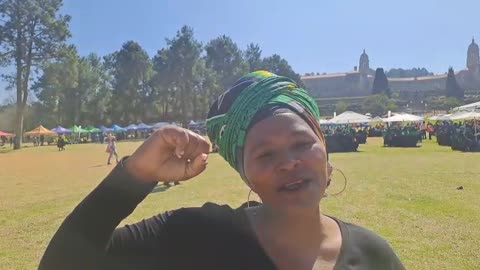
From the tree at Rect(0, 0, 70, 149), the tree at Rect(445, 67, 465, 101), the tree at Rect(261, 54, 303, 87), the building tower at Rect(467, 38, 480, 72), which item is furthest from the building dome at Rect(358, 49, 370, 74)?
the tree at Rect(0, 0, 70, 149)

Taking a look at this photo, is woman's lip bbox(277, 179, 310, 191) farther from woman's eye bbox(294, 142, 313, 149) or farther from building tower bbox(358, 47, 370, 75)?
building tower bbox(358, 47, 370, 75)

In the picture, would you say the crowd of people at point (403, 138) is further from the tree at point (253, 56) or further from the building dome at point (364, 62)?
the building dome at point (364, 62)

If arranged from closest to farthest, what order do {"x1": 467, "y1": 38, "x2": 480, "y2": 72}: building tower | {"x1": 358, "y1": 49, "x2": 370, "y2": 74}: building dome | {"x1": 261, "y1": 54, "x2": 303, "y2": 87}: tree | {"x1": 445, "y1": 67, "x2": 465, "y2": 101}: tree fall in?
{"x1": 261, "y1": 54, "x2": 303, "y2": 87}: tree → {"x1": 445, "y1": 67, "x2": 465, "y2": 101}: tree → {"x1": 467, "y1": 38, "x2": 480, "y2": 72}: building tower → {"x1": 358, "y1": 49, "x2": 370, "y2": 74}: building dome

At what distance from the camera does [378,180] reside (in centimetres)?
1342

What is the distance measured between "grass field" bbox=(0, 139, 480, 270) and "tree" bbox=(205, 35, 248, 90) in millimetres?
68688

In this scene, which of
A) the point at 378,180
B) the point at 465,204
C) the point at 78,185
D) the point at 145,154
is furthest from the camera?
the point at 78,185

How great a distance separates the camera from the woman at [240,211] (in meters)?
1.14

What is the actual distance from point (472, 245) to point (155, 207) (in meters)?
5.71

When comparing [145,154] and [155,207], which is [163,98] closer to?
[155,207]

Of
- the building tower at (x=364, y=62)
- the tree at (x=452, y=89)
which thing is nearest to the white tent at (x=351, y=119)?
the tree at (x=452, y=89)

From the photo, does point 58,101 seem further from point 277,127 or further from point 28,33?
point 277,127

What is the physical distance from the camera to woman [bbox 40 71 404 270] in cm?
114

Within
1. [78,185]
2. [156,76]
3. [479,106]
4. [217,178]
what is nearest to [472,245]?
[217,178]

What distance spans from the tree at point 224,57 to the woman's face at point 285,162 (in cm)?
8371
